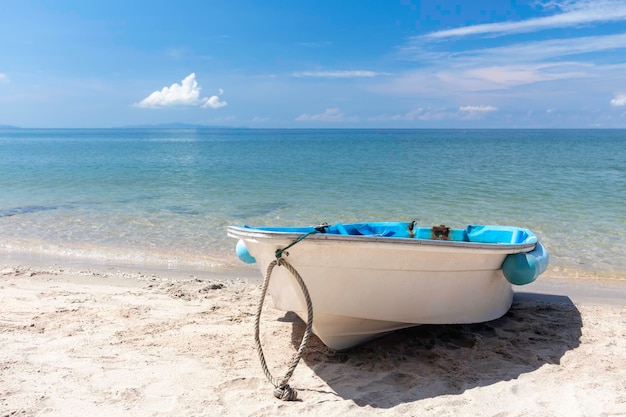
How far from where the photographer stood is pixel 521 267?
5008 millimetres

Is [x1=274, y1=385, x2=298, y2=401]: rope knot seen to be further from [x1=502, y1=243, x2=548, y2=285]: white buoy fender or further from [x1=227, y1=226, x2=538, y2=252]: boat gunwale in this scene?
[x1=502, y1=243, x2=548, y2=285]: white buoy fender

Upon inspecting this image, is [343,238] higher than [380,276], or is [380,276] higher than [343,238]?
[343,238]

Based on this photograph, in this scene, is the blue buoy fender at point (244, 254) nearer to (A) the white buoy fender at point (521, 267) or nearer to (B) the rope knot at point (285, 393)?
(B) the rope knot at point (285, 393)

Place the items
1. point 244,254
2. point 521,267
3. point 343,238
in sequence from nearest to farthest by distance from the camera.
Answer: point 343,238 < point 521,267 < point 244,254

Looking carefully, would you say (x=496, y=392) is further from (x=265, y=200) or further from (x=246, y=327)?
(x=265, y=200)

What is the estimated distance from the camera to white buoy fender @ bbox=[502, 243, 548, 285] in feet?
16.4

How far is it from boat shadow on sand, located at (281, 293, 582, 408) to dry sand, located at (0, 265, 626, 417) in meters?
0.01

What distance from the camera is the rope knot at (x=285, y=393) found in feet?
12.9

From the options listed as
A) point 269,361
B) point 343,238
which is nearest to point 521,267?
point 343,238

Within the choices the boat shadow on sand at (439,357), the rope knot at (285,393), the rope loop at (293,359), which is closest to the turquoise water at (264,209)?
the boat shadow on sand at (439,357)

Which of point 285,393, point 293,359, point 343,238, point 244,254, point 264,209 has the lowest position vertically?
point 264,209

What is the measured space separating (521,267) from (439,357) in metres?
1.19

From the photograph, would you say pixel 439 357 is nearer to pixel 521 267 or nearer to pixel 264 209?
pixel 521 267

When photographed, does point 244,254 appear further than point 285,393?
Yes
